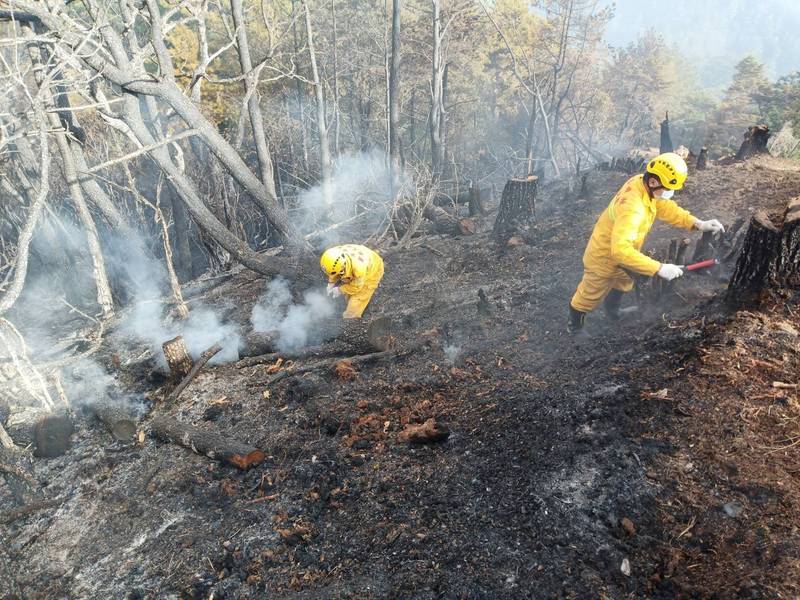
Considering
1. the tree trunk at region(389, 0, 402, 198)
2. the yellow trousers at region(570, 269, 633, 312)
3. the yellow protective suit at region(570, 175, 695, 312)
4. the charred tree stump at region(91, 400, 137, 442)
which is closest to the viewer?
the yellow protective suit at region(570, 175, 695, 312)

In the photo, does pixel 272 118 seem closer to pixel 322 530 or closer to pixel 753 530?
pixel 322 530

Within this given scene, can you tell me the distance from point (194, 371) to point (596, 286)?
472 cm

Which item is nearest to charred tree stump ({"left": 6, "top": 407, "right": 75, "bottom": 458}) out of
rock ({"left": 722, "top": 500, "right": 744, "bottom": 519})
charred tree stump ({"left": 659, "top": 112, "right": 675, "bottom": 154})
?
rock ({"left": 722, "top": 500, "right": 744, "bottom": 519})

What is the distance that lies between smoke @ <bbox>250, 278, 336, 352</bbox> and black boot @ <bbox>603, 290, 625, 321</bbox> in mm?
3564

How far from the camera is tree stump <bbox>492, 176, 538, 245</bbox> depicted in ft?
28.9

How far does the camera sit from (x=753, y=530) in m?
2.29

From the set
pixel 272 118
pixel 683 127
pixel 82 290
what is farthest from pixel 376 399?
pixel 683 127

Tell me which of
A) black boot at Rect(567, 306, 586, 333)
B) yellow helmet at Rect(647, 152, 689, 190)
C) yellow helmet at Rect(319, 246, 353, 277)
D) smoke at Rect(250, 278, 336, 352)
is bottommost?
smoke at Rect(250, 278, 336, 352)

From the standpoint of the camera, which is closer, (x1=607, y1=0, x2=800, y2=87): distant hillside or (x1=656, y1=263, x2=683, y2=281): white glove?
(x1=656, y1=263, x2=683, y2=281): white glove

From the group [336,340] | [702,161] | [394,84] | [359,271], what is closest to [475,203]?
[702,161]

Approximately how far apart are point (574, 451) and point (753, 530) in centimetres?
104

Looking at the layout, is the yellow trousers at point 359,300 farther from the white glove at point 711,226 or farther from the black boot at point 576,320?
the white glove at point 711,226

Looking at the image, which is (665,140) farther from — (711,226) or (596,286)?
(596,286)

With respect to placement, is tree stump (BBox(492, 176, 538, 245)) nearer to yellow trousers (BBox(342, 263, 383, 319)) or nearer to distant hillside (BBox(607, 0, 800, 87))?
yellow trousers (BBox(342, 263, 383, 319))
